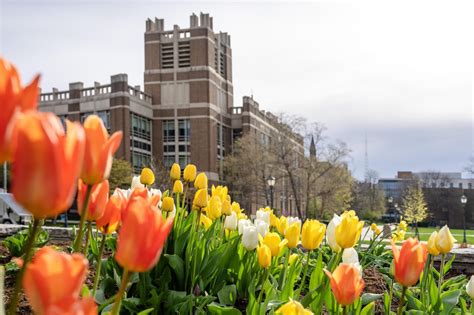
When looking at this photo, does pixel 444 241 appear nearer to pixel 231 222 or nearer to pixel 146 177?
pixel 231 222

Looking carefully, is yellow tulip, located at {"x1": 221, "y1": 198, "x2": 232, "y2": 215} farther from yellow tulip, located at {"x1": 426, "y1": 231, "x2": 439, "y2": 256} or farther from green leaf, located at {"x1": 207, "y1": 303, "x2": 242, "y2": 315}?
yellow tulip, located at {"x1": 426, "y1": 231, "x2": 439, "y2": 256}

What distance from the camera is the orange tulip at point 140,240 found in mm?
844

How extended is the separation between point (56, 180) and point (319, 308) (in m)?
1.81

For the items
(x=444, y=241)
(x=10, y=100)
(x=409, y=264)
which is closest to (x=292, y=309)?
(x=409, y=264)

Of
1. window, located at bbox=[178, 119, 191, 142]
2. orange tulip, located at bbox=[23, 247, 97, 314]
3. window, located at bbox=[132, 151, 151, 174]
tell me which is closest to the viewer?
orange tulip, located at bbox=[23, 247, 97, 314]

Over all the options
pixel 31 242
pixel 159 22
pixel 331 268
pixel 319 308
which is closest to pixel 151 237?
pixel 31 242

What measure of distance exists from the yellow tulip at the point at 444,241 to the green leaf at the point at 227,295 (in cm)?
109

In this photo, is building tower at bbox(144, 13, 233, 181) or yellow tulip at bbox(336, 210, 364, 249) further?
building tower at bbox(144, 13, 233, 181)

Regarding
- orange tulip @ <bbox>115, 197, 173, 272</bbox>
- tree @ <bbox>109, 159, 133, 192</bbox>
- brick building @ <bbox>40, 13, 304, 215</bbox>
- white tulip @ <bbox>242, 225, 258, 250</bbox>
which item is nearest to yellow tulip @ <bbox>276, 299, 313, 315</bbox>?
orange tulip @ <bbox>115, 197, 173, 272</bbox>

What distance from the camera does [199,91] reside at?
46906 millimetres

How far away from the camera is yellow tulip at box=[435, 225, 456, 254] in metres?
2.38

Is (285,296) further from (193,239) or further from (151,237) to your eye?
(151,237)

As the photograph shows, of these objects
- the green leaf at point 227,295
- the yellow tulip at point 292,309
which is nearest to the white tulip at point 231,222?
the green leaf at point 227,295

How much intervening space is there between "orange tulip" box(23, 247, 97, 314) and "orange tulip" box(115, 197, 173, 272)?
0.16 meters
